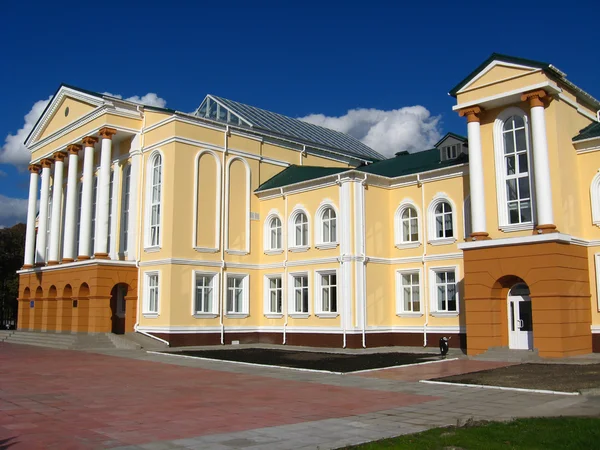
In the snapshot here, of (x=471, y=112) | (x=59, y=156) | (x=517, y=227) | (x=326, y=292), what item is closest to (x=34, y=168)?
(x=59, y=156)

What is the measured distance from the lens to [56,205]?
37281 mm

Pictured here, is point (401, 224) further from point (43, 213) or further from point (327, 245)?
point (43, 213)

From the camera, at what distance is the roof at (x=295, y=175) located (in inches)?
1240

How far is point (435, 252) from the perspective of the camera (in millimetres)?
28203

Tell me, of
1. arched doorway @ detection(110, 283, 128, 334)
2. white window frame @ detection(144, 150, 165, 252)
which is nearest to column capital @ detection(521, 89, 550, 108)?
white window frame @ detection(144, 150, 165, 252)

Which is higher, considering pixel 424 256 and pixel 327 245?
pixel 327 245

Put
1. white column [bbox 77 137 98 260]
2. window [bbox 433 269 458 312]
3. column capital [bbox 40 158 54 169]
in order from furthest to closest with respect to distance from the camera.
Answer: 1. column capital [bbox 40 158 54 169]
2. white column [bbox 77 137 98 260]
3. window [bbox 433 269 458 312]

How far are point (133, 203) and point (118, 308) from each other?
630 cm

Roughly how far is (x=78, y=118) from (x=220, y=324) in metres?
14.7

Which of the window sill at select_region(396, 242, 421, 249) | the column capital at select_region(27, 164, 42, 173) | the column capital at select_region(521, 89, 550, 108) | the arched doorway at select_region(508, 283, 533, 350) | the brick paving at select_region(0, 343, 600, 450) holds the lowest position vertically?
the brick paving at select_region(0, 343, 600, 450)

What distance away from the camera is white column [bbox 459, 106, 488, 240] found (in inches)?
950

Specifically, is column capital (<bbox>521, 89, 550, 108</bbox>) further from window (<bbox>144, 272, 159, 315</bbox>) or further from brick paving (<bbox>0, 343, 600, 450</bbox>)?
window (<bbox>144, 272, 159, 315</bbox>)

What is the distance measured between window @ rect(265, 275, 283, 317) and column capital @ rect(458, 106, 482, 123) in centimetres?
1307

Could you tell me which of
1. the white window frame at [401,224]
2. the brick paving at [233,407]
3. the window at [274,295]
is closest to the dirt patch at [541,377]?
the brick paving at [233,407]
